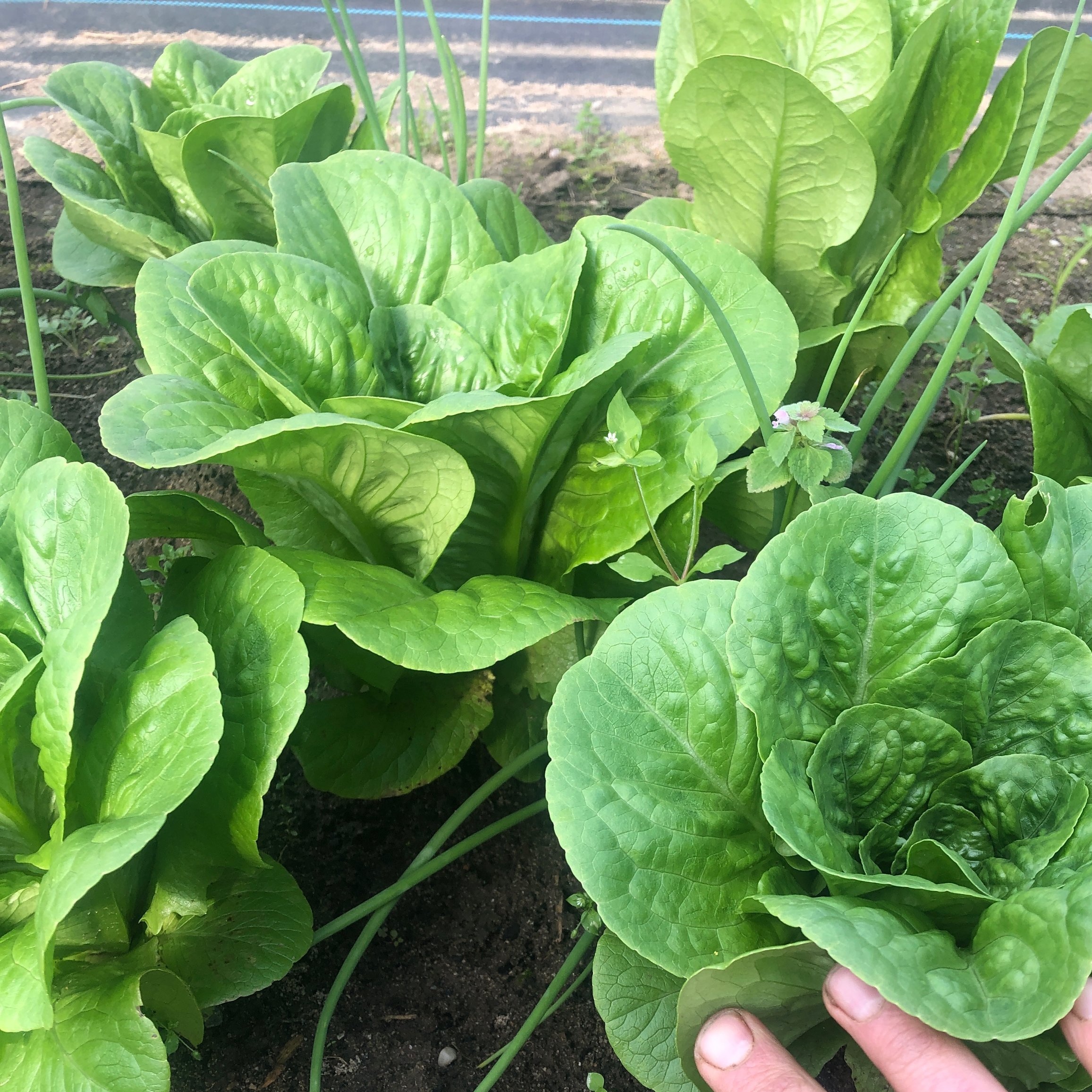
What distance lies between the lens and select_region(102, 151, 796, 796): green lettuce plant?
870 mm

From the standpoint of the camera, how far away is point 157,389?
34.7 inches

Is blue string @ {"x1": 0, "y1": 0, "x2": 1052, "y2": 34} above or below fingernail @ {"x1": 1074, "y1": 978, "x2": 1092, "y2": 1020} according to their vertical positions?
above

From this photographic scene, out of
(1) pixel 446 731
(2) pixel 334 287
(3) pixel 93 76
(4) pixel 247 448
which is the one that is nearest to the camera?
(4) pixel 247 448

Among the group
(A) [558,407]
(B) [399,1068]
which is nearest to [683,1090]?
(B) [399,1068]

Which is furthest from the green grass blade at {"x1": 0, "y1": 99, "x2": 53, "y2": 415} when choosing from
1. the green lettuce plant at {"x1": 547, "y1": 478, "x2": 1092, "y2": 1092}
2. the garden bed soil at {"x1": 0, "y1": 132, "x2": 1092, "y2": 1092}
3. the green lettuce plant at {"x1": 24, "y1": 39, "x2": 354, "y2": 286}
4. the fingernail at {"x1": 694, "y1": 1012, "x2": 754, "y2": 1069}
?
the fingernail at {"x1": 694, "y1": 1012, "x2": 754, "y2": 1069}

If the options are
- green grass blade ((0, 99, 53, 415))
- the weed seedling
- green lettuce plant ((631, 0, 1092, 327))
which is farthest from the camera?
the weed seedling

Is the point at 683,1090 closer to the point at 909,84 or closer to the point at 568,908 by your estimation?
the point at 568,908

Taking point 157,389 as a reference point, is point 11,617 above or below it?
below

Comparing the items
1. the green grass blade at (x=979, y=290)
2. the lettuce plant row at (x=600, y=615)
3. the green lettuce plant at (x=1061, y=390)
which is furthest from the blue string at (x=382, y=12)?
the green grass blade at (x=979, y=290)

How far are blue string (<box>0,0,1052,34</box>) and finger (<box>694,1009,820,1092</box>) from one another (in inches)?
92.2

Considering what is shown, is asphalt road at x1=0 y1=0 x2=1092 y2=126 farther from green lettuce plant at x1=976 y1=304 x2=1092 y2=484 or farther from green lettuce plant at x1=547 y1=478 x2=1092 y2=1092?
green lettuce plant at x1=547 y1=478 x2=1092 y2=1092

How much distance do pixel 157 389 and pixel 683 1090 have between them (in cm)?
83

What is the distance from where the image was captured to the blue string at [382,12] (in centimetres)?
229

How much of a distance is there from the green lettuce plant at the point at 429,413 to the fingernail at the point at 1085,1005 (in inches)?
19.5
